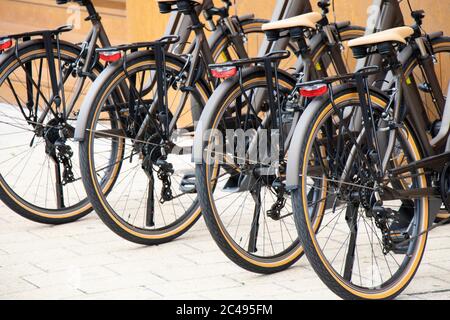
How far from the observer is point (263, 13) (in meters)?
8.89

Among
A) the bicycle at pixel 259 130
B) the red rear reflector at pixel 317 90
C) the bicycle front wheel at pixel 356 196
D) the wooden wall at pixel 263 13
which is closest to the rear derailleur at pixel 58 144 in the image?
the bicycle at pixel 259 130

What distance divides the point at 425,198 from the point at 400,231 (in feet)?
0.71

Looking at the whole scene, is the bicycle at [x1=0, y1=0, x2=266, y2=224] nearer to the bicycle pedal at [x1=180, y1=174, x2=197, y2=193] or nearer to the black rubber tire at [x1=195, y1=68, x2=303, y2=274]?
the bicycle pedal at [x1=180, y1=174, x2=197, y2=193]

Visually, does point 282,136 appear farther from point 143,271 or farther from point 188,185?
point 188,185

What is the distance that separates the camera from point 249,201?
24.2 feet

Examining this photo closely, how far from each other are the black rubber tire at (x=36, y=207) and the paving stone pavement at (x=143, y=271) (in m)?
0.11

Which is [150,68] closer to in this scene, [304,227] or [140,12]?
[304,227]

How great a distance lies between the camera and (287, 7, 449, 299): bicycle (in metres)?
4.80

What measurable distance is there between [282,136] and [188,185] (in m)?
1.09

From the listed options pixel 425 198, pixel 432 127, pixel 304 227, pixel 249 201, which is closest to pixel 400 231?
pixel 425 198

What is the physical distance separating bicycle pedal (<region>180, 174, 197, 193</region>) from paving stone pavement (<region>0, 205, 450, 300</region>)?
0.29 m

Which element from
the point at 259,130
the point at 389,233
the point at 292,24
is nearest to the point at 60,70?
the point at 259,130

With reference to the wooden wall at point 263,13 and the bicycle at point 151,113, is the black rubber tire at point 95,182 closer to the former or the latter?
the bicycle at point 151,113

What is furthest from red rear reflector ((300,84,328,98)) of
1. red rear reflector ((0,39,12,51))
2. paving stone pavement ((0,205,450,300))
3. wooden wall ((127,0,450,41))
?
wooden wall ((127,0,450,41))
